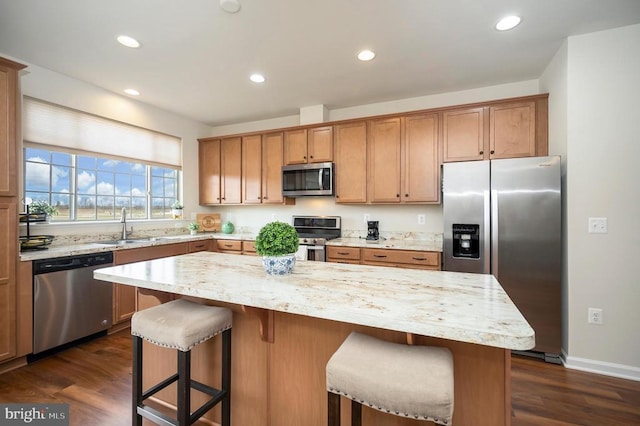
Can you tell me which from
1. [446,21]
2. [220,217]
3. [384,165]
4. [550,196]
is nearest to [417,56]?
[446,21]

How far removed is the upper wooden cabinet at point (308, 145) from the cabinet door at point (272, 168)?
0.13 metres

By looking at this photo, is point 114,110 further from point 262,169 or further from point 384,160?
point 384,160

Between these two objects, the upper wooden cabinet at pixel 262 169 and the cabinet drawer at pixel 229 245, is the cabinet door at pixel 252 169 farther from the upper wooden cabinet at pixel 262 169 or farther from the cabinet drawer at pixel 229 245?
the cabinet drawer at pixel 229 245

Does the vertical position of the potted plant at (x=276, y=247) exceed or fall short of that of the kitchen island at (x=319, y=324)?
it exceeds it

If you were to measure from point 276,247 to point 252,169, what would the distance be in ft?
10.1

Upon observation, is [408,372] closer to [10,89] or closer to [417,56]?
[417,56]

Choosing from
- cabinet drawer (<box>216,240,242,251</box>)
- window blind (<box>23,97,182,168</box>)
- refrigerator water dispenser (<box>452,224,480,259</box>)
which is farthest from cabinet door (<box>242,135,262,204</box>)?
refrigerator water dispenser (<box>452,224,480,259</box>)

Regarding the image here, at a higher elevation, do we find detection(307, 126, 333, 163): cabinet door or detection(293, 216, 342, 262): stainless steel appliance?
detection(307, 126, 333, 163): cabinet door

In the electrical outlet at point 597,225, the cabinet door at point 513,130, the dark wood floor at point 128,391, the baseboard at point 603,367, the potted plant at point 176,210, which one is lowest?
the dark wood floor at point 128,391

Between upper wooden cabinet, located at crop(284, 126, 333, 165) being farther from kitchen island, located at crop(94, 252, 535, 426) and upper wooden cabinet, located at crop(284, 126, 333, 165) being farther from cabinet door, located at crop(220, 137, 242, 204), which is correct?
kitchen island, located at crop(94, 252, 535, 426)

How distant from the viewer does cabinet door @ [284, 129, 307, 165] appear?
156 inches

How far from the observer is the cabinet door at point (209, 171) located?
462 centimetres

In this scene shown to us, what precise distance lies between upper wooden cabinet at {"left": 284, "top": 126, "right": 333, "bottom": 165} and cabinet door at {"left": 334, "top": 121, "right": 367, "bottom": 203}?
13cm

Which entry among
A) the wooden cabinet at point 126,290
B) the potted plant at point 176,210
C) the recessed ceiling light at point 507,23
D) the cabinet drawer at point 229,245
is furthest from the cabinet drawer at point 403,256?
the potted plant at point 176,210
